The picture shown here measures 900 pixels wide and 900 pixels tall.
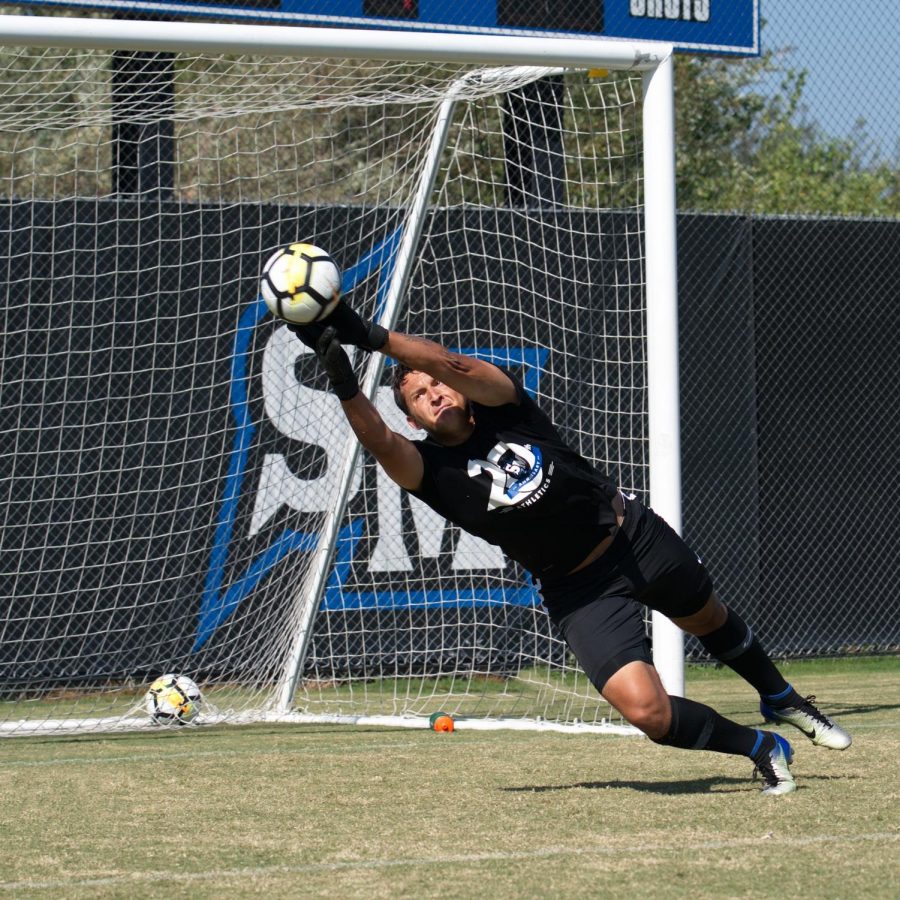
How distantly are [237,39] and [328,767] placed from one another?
3147mm

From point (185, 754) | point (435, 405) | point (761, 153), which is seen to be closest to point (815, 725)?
point (435, 405)

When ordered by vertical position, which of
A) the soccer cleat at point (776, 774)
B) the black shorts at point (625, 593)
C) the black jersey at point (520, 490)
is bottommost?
the soccer cleat at point (776, 774)

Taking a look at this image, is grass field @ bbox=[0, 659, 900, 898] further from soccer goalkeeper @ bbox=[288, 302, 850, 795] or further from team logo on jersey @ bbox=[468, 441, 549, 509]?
team logo on jersey @ bbox=[468, 441, 549, 509]

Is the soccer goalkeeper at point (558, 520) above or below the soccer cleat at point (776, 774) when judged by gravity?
above

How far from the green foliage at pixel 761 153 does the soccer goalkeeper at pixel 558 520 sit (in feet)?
39.8

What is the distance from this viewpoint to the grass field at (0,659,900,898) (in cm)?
402

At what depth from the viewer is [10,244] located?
376 inches

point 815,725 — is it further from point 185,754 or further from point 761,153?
point 761,153

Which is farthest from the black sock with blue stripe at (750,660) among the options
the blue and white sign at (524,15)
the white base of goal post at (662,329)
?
the blue and white sign at (524,15)

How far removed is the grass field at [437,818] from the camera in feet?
13.2

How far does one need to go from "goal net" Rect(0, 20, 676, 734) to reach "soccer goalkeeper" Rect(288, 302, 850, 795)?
332 centimetres

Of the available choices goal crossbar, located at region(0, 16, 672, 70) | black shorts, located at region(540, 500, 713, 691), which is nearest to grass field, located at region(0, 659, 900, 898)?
black shorts, located at region(540, 500, 713, 691)

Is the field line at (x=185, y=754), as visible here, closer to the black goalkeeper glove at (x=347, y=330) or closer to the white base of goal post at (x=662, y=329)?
the white base of goal post at (x=662, y=329)

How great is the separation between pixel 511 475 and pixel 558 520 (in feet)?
0.74
